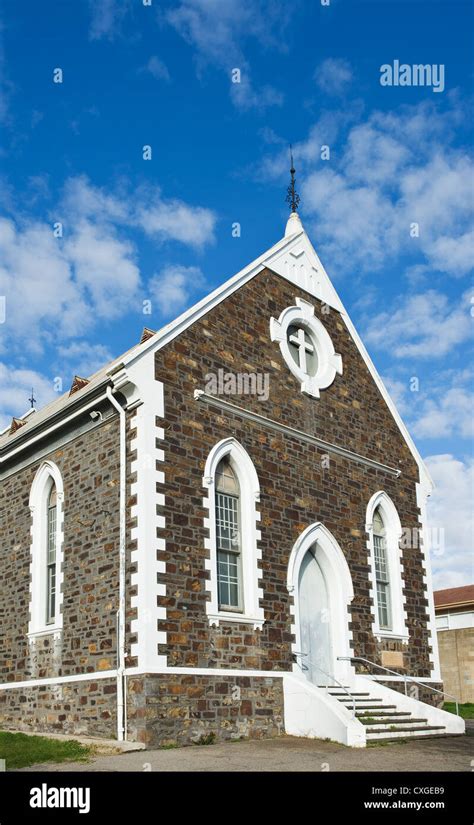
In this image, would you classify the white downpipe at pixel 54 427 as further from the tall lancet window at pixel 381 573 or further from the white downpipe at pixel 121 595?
the tall lancet window at pixel 381 573

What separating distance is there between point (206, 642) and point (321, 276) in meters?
10.2

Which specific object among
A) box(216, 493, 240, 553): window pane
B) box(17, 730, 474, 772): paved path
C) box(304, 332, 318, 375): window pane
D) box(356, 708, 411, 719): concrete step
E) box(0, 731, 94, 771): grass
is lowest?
box(17, 730, 474, 772): paved path

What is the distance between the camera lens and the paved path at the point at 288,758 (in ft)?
37.7

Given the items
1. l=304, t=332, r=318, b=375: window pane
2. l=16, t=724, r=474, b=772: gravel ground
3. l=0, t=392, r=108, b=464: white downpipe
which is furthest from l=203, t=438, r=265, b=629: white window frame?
l=304, t=332, r=318, b=375: window pane

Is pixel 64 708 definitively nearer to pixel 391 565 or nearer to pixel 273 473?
pixel 273 473

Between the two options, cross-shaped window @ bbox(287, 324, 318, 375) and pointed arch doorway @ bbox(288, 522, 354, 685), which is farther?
cross-shaped window @ bbox(287, 324, 318, 375)

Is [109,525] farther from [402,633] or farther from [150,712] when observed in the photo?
[402,633]

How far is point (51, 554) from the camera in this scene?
17.9 metres

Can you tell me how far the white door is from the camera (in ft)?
58.7

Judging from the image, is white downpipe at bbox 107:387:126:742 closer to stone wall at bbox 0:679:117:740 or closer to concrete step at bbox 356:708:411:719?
stone wall at bbox 0:679:117:740

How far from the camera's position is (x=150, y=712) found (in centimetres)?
1370

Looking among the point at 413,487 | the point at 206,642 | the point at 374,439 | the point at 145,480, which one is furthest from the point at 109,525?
the point at 413,487

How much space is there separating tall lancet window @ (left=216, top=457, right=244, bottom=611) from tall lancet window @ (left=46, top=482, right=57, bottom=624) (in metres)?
3.61
